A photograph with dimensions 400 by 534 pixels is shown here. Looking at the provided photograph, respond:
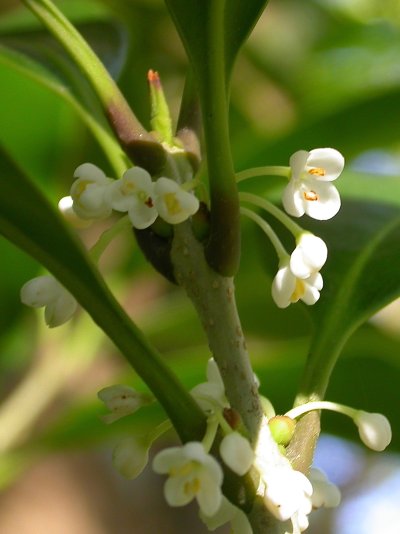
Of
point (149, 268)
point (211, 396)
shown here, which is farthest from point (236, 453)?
point (149, 268)

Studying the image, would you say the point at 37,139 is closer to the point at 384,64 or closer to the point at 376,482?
the point at 384,64

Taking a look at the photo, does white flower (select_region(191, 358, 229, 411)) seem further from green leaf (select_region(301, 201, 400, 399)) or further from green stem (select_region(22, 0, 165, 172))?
green stem (select_region(22, 0, 165, 172))

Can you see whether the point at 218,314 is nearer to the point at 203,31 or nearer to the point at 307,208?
the point at 307,208

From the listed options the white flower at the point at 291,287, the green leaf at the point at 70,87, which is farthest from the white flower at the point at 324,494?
the green leaf at the point at 70,87

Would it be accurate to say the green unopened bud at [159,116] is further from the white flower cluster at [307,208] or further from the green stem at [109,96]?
the white flower cluster at [307,208]

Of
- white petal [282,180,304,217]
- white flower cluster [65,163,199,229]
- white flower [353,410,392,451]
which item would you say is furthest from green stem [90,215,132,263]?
white flower [353,410,392,451]
